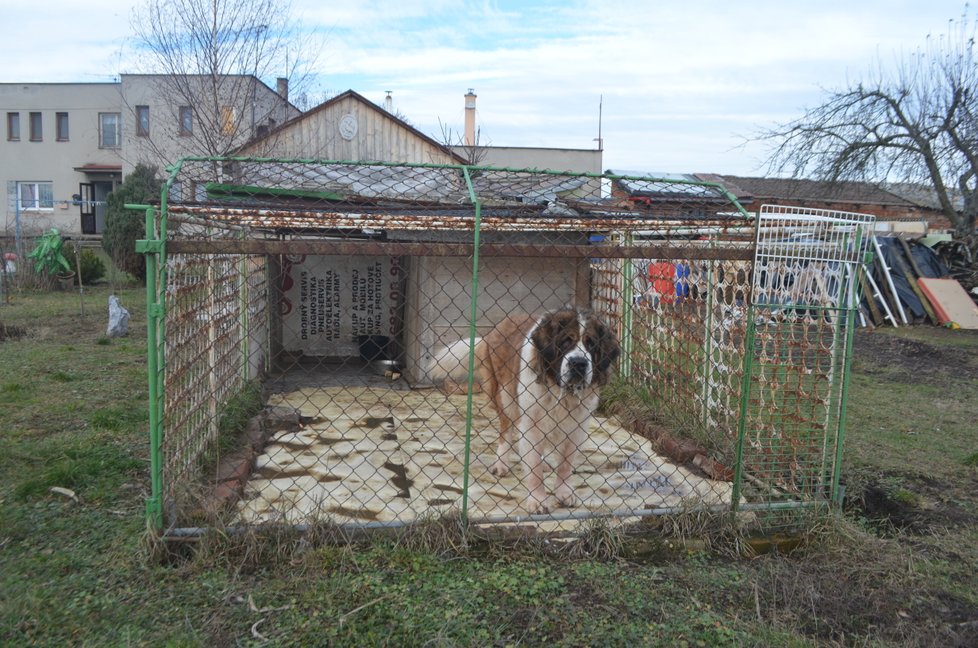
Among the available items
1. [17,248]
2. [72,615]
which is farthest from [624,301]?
[17,248]

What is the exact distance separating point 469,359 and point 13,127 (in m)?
40.4

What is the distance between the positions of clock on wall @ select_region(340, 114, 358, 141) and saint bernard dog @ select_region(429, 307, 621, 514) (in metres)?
14.6

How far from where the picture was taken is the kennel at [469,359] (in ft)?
11.7

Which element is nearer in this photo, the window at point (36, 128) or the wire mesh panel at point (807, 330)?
the wire mesh panel at point (807, 330)

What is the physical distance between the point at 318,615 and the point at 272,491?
5.18ft

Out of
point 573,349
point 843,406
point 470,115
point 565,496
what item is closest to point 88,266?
point 470,115

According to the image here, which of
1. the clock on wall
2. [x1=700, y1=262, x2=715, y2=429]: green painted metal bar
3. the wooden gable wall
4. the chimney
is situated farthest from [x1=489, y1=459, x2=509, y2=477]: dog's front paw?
the chimney

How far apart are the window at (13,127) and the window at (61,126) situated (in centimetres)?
195

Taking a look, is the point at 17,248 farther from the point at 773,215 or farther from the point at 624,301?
the point at 773,215

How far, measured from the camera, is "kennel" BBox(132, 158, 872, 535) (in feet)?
11.7

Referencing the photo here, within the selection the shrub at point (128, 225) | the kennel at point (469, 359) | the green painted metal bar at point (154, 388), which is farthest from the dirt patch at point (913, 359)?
the shrub at point (128, 225)

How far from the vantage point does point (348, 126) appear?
Result: 18.1 m

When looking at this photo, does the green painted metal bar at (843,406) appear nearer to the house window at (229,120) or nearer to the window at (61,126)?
the house window at (229,120)

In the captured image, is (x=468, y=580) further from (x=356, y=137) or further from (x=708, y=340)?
A: (x=356, y=137)
